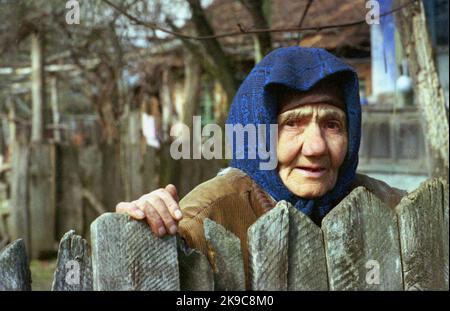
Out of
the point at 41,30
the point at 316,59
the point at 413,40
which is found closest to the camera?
the point at 316,59

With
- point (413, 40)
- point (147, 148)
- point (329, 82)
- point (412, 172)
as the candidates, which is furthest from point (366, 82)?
point (329, 82)

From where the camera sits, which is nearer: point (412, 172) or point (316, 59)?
point (316, 59)

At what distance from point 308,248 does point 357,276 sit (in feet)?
0.51

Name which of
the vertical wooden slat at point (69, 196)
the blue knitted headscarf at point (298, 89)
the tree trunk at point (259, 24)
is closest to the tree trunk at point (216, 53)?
the tree trunk at point (259, 24)

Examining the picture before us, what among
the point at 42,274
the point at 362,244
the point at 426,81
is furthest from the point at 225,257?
the point at 42,274

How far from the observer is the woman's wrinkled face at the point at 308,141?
2.39m

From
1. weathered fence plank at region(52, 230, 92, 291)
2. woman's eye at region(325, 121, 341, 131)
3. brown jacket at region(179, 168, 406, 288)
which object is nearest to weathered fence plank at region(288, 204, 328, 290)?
brown jacket at region(179, 168, 406, 288)

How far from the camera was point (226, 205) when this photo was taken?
230 centimetres

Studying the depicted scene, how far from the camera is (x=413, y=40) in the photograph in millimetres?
4238

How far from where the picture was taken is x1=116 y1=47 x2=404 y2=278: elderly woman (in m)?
2.35

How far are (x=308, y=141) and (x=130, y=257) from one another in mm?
950

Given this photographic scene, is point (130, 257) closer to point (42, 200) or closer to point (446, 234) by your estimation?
point (446, 234)

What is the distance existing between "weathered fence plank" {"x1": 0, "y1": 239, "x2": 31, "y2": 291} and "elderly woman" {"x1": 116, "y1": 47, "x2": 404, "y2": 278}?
0.70 m
